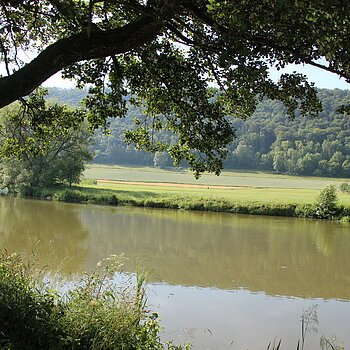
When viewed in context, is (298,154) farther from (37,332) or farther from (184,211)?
(37,332)

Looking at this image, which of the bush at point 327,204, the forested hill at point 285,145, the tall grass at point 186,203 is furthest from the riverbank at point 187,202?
the forested hill at point 285,145

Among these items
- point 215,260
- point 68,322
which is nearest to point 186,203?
point 215,260

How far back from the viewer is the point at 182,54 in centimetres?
631

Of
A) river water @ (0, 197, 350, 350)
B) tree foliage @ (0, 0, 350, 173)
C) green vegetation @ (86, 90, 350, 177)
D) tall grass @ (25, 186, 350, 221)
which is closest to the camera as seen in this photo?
tree foliage @ (0, 0, 350, 173)

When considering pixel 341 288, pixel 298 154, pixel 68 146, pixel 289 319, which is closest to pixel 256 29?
pixel 289 319

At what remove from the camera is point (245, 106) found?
6375 millimetres

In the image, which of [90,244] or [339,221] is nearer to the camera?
[90,244]

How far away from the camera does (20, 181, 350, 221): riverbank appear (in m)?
27.5

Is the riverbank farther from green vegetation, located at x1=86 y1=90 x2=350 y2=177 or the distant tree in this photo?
the distant tree

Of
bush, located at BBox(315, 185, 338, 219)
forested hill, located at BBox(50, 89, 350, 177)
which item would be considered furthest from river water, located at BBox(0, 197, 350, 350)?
forested hill, located at BBox(50, 89, 350, 177)

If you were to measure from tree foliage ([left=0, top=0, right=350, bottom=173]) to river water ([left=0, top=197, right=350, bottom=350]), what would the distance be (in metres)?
2.84

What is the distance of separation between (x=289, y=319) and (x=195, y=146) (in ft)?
14.7

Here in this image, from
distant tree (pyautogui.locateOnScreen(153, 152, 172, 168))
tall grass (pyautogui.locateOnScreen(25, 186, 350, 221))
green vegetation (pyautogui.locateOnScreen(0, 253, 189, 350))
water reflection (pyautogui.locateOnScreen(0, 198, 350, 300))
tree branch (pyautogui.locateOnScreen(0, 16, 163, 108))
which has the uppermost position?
tree branch (pyautogui.locateOnScreen(0, 16, 163, 108))

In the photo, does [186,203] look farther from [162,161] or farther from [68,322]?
[162,161]
